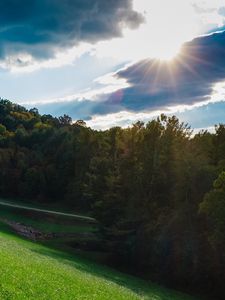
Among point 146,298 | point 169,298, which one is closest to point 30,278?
point 146,298

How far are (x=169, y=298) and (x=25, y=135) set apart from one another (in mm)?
104553

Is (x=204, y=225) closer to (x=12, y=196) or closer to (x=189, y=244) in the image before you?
(x=189, y=244)

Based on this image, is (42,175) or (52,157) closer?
(42,175)

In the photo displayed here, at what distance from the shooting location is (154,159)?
58.5m

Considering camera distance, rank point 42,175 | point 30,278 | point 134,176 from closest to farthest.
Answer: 1. point 30,278
2. point 134,176
3. point 42,175

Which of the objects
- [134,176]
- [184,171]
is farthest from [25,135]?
[184,171]

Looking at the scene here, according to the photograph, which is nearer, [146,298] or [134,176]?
[146,298]

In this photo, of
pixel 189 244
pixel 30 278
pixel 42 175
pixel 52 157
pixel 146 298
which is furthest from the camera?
pixel 52 157

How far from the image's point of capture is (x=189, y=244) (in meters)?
45.3

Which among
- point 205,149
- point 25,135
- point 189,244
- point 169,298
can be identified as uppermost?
point 25,135

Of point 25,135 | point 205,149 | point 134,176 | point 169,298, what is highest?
point 25,135

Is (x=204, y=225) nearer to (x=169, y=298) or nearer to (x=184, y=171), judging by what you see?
(x=184, y=171)

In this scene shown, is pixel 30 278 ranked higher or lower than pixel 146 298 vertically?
higher

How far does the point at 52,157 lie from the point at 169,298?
8710 centimetres
